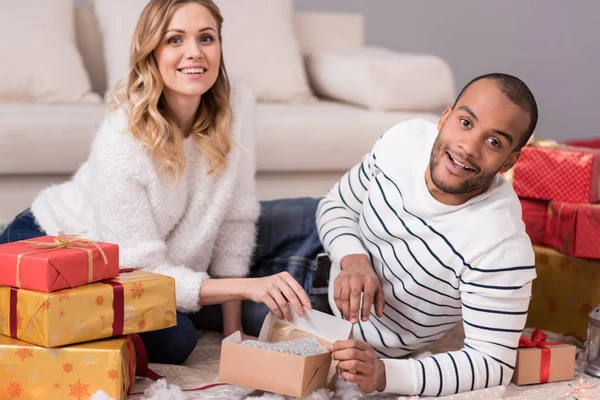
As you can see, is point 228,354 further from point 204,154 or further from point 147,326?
point 204,154

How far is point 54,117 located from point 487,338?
55.7 inches

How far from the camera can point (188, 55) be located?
1.55m

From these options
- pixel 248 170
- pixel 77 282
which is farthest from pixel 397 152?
pixel 77 282

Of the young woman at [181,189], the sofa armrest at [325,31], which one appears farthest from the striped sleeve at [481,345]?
the sofa armrest at [325,31]

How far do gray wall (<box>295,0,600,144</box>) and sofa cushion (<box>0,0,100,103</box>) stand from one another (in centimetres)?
151

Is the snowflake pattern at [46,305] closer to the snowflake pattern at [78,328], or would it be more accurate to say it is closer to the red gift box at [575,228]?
the snowflake pattern at [78,328]

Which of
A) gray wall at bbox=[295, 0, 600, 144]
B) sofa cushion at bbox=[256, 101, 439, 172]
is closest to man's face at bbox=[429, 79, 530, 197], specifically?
sofa cushion at bbox=[256, 101, 439, 172]

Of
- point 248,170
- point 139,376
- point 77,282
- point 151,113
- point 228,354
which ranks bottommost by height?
point 139,376

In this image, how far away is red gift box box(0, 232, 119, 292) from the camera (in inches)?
48.1

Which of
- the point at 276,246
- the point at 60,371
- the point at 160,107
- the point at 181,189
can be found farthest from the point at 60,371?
the point at 276,246

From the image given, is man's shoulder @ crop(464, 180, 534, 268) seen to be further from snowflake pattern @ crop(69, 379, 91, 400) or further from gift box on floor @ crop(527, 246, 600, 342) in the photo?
snowflake pattern @ crop(69, 379, 91, 400)

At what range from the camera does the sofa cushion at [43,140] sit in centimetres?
211

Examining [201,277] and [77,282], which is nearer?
[77,282]

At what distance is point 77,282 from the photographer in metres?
1.26
